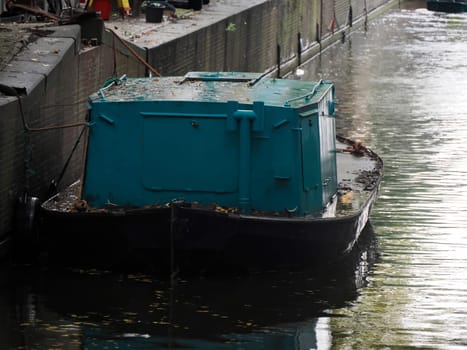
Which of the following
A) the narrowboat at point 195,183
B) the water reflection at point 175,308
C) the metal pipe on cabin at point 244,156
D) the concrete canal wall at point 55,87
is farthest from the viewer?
the concrete canal wall at point 55,87

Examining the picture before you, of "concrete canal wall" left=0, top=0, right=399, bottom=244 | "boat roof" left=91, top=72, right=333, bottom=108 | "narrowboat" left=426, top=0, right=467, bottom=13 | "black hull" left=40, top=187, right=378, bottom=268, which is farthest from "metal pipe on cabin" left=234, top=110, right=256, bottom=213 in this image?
"narrowboat" left=426, top=0, right=467, bottom=13

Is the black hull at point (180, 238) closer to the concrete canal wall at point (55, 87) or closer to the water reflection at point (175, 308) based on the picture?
the water reflection at point (175, 308)

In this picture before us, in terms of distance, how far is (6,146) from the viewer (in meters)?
14.1

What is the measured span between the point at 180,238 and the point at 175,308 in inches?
27.3

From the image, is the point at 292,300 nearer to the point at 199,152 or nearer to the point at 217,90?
the point at 199,152

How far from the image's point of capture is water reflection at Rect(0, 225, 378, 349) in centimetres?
1217

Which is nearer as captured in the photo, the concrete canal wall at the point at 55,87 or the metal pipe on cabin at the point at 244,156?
the metal pipe on cabin at the point at 244,156

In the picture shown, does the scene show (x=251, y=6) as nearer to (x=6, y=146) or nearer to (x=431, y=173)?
(x=431, y=173)

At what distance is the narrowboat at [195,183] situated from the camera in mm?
13438

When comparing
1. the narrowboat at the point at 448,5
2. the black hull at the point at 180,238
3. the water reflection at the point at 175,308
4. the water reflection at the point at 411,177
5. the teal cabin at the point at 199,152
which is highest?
the teal cabin at the point at 199,152

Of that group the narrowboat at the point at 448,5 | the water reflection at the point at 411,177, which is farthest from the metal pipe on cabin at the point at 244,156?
the narrowboat at the point at 448,5

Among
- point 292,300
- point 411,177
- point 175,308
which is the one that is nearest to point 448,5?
point 411,177

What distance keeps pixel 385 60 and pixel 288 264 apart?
22324mm

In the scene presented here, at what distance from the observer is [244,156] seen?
13656 millimetres
